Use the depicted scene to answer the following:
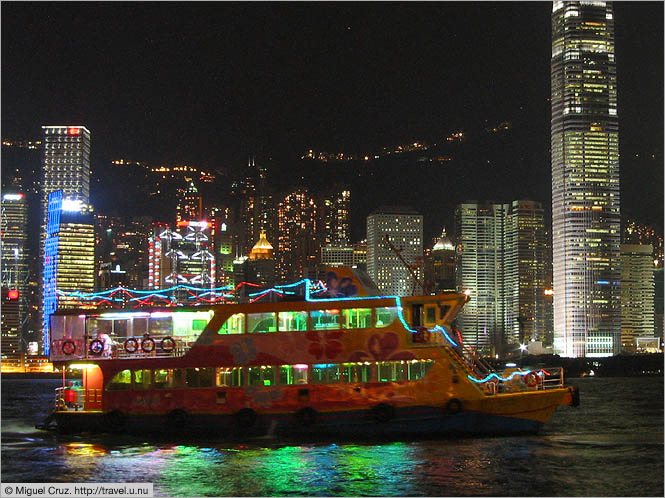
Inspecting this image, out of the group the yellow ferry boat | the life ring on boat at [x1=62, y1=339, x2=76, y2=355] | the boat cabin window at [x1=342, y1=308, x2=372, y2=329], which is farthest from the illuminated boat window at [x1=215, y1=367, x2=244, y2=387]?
the life ring on boat at [x1=62, y1=339, x2=76, y2=355]

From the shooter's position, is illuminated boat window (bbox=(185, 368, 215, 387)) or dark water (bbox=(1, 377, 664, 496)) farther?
illuminated boat window (bbox=(185, 368, 215, 387))

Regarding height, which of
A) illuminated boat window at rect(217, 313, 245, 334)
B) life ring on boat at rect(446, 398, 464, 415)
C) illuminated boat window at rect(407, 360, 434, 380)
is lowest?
life ring on boat at rect(446, 398, 464, 415)

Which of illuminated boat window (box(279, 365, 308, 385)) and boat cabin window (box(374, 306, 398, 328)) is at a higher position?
boat cabin window (box(374, 306, 398, 328))

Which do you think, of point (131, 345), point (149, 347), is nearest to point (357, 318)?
point (149, 347)

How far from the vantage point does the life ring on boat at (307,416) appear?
85.8 ft

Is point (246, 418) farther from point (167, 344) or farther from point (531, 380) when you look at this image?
point (531, 380)

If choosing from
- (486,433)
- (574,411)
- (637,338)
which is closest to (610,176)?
(637,338)

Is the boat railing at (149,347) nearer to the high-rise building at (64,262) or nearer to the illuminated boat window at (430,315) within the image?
the illuminated boat window at (430,315)

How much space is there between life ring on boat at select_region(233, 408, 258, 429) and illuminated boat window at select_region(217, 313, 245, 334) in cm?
232

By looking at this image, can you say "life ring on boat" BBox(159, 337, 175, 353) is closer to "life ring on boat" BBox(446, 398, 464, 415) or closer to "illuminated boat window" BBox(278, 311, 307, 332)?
"illuminated boat window" BBox(278, 311, 307, 332)

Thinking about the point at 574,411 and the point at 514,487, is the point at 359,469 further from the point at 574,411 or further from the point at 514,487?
the point at 574,411

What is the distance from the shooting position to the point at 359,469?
2250cm

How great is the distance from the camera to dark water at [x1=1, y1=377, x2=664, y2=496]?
68.3 feet

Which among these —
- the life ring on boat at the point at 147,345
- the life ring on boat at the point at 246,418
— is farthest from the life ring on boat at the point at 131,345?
the life ring on boat at the point at 246,418
